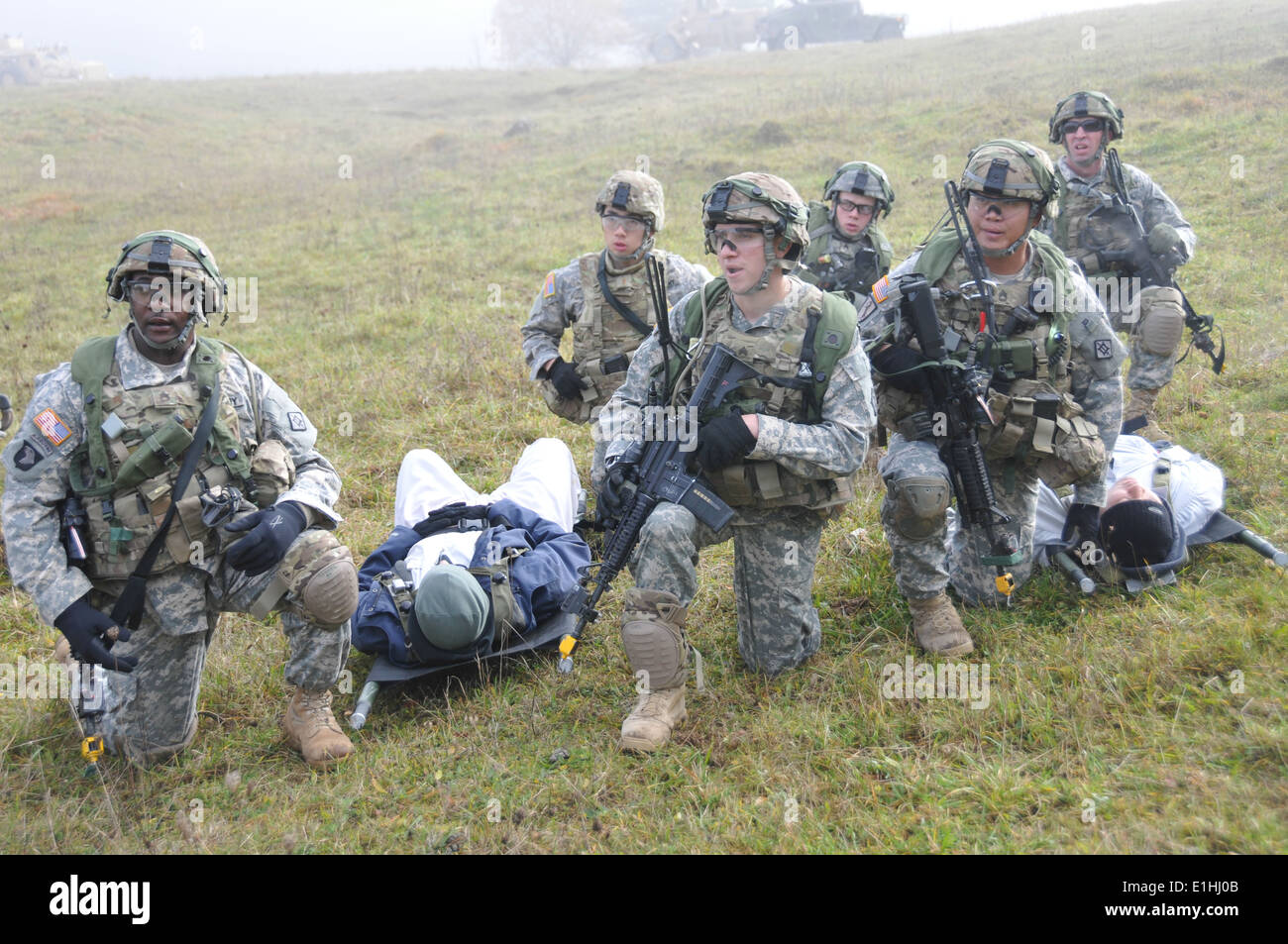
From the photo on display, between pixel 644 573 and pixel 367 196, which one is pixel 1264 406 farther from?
pixel 367 196

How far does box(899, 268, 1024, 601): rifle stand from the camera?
4.43 m

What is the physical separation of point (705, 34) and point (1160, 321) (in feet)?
154

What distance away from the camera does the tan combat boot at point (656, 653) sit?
389cm

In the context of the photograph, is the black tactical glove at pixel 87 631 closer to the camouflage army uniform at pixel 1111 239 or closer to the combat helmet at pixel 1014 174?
the combat helmet at pixel 1014 174

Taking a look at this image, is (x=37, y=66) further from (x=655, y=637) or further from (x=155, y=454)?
(x=655, y=637)

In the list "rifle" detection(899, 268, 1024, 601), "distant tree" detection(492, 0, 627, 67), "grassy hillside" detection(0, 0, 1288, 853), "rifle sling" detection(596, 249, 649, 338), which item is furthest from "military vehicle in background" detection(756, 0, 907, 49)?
"rifle" detection(899, 268, 1024, 601)

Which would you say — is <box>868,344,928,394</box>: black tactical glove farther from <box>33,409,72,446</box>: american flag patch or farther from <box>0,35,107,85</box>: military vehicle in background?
<box>0,35,107,85</box>: military vehicle in background

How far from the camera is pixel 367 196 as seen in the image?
1912 cm

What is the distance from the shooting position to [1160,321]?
6320mm

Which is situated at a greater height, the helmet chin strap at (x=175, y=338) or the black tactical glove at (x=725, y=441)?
the helmet chin strap at (x=175, y=338)

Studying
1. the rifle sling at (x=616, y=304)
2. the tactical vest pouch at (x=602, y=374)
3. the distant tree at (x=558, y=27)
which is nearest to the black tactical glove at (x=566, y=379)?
the tactical vest pouch at (x=602, y=374)

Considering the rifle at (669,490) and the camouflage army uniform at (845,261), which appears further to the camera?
the camouflage army uniform at (845,261)

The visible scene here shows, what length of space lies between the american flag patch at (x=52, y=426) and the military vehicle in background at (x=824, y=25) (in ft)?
140

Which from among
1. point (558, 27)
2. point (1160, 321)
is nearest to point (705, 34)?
point (558, 27)
